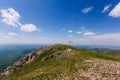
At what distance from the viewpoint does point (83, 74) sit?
100.0 ft

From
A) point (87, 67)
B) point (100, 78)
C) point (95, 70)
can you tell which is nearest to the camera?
A: point (100, 78)

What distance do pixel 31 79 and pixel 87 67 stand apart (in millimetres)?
15427

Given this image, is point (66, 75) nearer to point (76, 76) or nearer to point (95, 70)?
point (76, 76)

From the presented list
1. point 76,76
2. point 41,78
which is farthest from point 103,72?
point 41,78

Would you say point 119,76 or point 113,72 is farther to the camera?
point 113,72

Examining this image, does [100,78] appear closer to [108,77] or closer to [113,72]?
[108,77]

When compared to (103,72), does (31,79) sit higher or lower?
lower

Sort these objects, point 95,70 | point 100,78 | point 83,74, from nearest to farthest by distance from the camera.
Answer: point 100,78 < point 83,74 < point 95,70

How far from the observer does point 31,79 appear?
32094 mm

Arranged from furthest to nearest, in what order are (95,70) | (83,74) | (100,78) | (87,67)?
(87,67) < (95,70) < (83,74) < (100,78)

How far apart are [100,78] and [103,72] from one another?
3.70 m

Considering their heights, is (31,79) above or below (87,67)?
below

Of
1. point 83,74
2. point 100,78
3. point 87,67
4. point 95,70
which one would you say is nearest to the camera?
point 100,78

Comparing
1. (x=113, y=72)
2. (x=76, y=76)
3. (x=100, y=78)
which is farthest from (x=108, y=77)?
(x=76, y=76)
